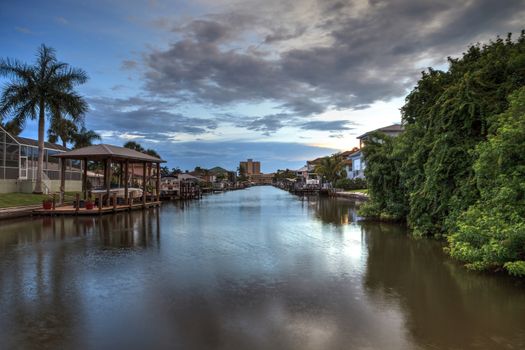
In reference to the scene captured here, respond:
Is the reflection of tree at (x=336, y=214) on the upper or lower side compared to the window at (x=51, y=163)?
lower

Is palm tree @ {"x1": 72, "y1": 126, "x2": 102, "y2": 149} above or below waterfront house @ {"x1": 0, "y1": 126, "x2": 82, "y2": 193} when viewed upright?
above

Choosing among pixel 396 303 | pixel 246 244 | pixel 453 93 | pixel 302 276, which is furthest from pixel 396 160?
pixel 396 303

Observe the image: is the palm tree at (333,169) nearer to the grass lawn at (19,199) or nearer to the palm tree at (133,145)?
the palm tree at (133,145)

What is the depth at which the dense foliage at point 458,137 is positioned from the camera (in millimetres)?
13188

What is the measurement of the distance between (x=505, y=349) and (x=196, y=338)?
497cm

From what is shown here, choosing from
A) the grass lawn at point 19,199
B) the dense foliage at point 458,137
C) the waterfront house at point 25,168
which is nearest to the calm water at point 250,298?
the dense foliage at point 458,137

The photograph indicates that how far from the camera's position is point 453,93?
16.5 metres

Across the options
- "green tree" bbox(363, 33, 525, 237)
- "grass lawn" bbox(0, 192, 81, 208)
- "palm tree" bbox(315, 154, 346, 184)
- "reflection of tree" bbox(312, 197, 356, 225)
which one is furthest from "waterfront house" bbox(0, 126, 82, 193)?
"palm tree" bbox(315, 154, 346, 184)

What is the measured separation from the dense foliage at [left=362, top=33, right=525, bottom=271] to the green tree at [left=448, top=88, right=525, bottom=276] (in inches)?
2.4

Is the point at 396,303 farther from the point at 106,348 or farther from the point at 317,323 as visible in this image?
the point at 106,348

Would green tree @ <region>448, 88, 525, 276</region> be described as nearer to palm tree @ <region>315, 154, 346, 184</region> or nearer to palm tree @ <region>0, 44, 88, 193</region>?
palm tree @ <region>0, 44, 88, 193</region>

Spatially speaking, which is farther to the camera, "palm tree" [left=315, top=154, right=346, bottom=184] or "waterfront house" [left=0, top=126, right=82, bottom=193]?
"palm tree" [left=315, top=154, right=346, bottom=184]

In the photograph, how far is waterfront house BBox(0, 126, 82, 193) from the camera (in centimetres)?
3459

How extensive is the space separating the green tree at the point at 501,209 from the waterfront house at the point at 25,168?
3160 cm
